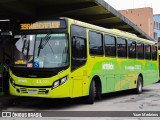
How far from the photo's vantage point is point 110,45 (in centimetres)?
1584

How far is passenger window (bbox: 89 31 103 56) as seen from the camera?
13969 millimetres

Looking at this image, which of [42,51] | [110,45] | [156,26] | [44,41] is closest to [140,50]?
[110,45]

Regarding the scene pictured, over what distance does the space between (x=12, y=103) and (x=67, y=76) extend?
124 inches

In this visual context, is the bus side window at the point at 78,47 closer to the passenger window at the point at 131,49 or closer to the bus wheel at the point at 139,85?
the passenger window at the point at 131,49

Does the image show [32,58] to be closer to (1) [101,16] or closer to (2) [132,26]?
(1) [101,16]

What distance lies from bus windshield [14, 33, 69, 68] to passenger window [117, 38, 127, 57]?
494cm

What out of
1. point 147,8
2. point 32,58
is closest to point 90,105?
point 32,58

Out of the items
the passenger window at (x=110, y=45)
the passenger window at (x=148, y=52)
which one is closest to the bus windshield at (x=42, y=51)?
the passenger window at (x=110, y=45)

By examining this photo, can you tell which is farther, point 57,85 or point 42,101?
point 42,101

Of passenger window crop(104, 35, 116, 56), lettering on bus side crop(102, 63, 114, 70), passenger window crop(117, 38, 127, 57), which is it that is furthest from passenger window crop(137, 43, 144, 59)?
lettering on bus side crop(102, 63, 114, 70)

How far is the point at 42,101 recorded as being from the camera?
50.0 ft

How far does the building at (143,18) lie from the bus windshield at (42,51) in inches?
2586

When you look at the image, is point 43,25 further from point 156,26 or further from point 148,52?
point 156,26

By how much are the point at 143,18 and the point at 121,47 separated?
63356mm
